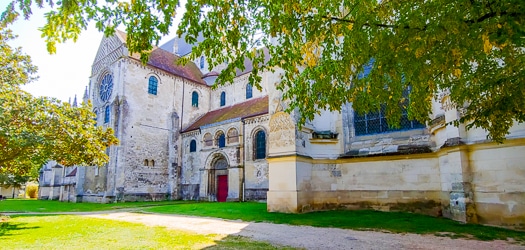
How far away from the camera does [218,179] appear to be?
2338 centimetres

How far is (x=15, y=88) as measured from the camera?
8.70m

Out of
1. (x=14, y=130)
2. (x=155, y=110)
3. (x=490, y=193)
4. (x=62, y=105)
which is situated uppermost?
(x=155, y=110)

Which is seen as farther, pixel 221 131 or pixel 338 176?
pixel 221 131

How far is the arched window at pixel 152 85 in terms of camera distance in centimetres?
2605

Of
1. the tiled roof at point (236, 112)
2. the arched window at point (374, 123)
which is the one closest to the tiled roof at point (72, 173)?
the tiled roof at point (236, 112)

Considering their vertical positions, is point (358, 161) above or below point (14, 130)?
below

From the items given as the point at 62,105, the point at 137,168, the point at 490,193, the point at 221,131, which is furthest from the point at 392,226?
the point at 137,168

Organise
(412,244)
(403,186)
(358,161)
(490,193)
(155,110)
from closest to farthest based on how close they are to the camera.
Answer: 1. (412,244)
2. (490,193)
3. (403,186)
4. (358,161)
5. (155,110)

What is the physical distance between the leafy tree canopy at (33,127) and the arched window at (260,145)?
12037 millimetres

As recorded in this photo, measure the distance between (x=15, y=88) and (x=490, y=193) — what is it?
13.1 m

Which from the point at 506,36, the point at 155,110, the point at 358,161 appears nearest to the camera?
the point at 506,36

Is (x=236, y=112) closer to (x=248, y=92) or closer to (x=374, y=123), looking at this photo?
(x=248, y=92)

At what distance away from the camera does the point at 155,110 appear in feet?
85.7

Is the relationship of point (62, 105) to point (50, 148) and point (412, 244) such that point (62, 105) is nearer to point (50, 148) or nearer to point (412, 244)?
point (50, 148)
